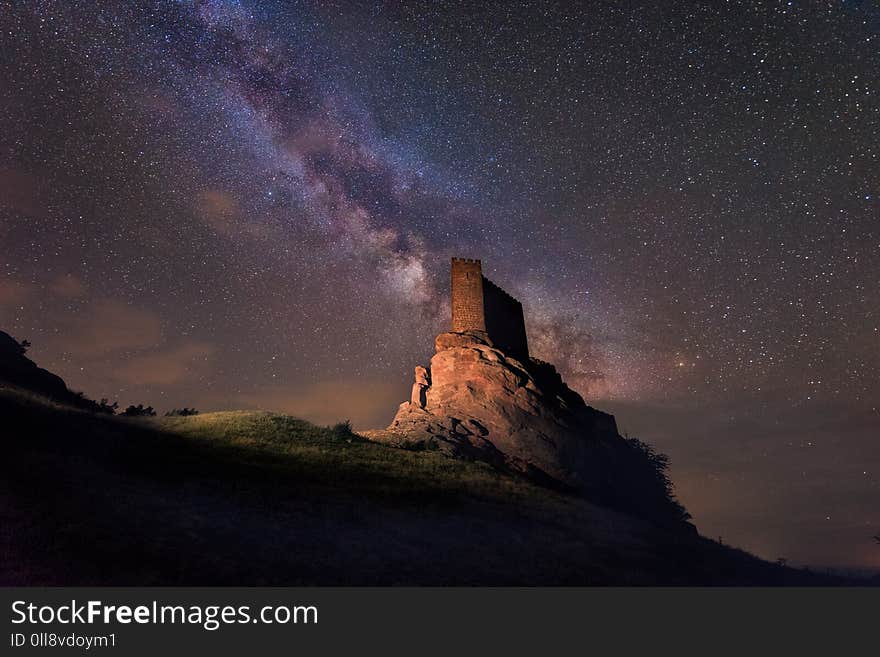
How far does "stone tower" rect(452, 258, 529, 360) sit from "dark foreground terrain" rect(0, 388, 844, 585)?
1996cm

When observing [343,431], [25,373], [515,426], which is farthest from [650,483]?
[25,373]

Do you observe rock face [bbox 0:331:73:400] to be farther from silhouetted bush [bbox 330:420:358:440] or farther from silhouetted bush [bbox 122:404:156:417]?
silhouetted bush [bbox 330:420:358:440]

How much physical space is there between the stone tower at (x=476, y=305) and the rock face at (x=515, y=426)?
122 cm

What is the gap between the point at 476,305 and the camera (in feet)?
163

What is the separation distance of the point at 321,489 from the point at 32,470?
31.7 feet

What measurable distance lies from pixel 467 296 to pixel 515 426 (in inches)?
530

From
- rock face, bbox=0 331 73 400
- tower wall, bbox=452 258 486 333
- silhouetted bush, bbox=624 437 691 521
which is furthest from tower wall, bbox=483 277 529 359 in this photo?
rock face, bbox=0 331 73 400

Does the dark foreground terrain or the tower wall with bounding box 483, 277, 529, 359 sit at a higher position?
the tower wall with bounding box 483, 277, 529, 359

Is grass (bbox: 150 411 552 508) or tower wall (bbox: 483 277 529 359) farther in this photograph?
tower wall (bbox: 483 277 529 359)

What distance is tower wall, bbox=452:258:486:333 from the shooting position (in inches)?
1929

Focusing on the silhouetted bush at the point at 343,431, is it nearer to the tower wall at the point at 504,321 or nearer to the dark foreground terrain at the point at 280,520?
the dark foreground terrain at the point at 280,520

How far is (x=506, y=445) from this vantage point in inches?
1626
